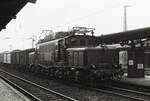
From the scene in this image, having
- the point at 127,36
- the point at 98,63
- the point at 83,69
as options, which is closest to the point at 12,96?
the point at 83,69

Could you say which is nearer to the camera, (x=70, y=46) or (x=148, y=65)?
(x=70, y=46)

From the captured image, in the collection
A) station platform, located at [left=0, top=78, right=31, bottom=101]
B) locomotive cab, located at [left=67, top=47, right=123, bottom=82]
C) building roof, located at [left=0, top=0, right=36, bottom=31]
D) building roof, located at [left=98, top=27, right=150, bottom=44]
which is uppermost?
building roof, located at [left=0, top=0, right=36, bottom=31]

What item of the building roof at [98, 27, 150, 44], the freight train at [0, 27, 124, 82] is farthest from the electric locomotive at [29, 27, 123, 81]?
the building roof at [98, 27, 150, 44]

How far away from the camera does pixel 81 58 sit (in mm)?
18703

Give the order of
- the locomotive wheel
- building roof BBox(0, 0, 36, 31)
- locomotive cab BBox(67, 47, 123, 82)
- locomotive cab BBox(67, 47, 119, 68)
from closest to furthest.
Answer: building roof BBox(0, 0, 36, 31), locomotive cab BBox(67, 47, 123, 82), the locomotive wheel, locomotive cab BBox(67, 47, 119, 68)

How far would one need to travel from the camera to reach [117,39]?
86.2 feet

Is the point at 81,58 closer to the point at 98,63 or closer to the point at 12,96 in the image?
the point at 98,63

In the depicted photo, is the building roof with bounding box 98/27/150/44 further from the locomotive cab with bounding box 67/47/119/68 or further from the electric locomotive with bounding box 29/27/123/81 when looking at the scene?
the locomotive cab with bounding box 67/47/119/68

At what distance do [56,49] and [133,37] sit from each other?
5.21 metres

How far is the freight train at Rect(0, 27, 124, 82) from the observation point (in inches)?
717

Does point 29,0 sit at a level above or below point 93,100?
above

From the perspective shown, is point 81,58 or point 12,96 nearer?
point 12,96

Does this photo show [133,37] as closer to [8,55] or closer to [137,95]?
[137,95]

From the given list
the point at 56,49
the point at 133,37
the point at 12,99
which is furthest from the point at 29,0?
the point at 133,37
